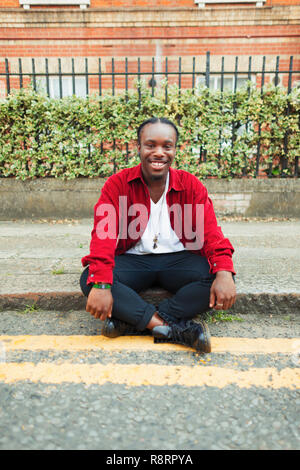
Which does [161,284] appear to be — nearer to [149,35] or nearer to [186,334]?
[186,334]

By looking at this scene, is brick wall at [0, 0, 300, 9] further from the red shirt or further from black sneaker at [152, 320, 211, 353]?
black sneaker at [152, 320, 211, 353]

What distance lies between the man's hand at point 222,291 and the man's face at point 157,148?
785 mm

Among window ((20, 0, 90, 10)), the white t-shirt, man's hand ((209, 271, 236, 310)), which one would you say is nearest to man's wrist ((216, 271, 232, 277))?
man's hand ((209, 271, 236, 310))

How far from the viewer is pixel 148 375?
5.94 ft

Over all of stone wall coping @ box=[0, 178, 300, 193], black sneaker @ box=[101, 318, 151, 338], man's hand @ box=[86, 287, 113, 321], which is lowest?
black sneaker @ box=[101, 318, 151, 338]

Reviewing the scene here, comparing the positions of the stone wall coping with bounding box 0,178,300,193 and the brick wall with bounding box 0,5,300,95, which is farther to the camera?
the brick wall with bounding box 0,5,300,95

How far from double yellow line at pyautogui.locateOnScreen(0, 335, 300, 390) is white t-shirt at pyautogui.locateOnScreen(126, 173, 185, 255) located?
65 centimetres

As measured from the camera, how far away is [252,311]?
2.56m

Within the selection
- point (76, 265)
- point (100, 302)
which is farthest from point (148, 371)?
point (76, 265)

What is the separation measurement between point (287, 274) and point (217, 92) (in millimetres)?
3385

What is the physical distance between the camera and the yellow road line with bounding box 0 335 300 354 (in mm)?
2059

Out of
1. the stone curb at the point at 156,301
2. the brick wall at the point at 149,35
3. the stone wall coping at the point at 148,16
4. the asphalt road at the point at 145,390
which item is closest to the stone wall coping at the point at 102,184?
the stone curb at the point at 156,301
